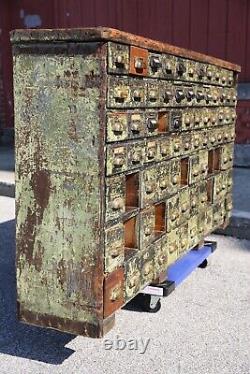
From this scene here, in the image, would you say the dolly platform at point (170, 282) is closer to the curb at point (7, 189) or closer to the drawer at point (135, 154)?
the drawer at point (135, 154)

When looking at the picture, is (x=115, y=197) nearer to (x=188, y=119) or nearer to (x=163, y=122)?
(x=163, y=122)

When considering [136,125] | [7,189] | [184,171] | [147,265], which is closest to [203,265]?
[184,171]

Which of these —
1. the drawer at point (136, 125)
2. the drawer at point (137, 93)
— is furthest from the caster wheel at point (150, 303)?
the drawer at point (137, 93)

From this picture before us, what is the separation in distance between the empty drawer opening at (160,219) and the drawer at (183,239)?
0.27 m

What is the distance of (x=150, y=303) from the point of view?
305 centimetres

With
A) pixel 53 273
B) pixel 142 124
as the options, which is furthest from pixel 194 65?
pixel 53 273

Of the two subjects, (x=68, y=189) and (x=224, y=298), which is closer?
(x=68, y=189)

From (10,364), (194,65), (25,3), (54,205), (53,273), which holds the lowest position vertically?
(10,364)

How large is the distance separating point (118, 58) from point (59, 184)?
0.59 metres

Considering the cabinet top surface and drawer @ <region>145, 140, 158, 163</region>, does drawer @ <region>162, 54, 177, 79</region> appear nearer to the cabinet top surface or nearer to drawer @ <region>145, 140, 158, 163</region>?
the cabinet top surface

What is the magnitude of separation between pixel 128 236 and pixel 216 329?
0.81 meters

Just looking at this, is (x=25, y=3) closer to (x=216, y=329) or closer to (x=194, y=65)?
(x=194, y=65)

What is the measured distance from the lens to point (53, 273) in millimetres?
2338

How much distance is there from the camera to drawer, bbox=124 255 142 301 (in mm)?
2449
